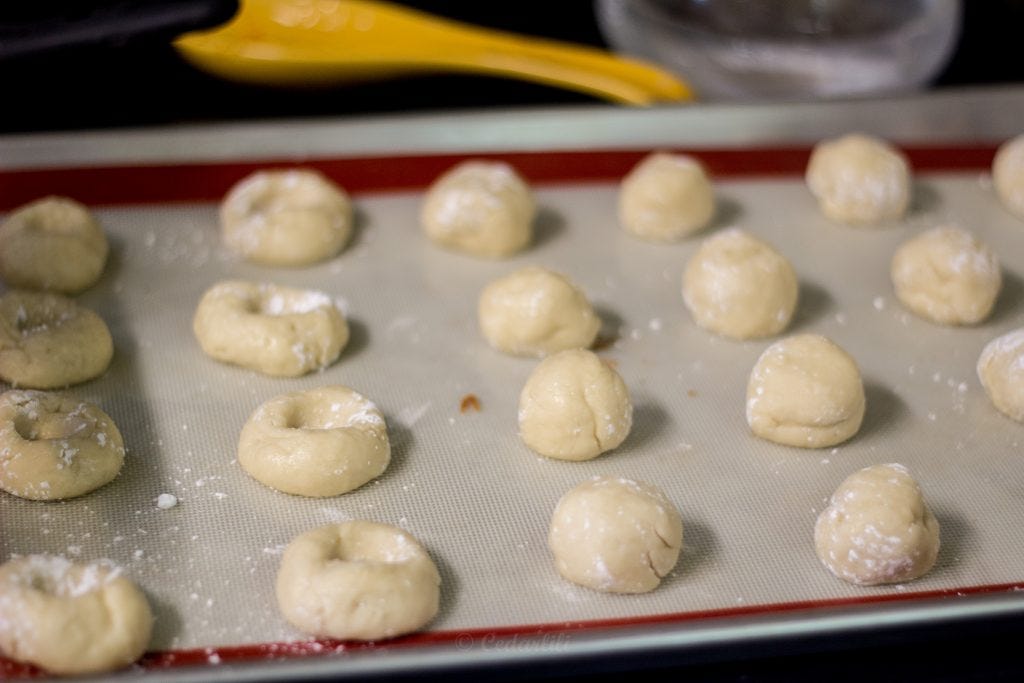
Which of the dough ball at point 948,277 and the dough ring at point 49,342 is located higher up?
the dough ball at point 948,277

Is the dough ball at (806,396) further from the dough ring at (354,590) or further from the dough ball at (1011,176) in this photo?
the dough ball at (1011,176)

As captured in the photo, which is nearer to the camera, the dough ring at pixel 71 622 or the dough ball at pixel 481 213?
the dough ring at pixel 71 622

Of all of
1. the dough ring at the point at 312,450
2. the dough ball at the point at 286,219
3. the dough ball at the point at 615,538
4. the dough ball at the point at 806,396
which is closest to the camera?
the dough ball at the point at 615,538

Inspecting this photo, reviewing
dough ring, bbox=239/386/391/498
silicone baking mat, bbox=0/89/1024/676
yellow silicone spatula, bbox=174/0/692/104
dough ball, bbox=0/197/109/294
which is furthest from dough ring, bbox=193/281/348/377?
yellow silicone spatula, bbox=174/0/692/104

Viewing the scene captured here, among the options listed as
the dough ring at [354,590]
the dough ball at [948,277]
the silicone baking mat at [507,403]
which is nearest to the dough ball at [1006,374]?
the silicone baking mat at [507,403]

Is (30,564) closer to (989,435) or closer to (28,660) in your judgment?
(28,660)

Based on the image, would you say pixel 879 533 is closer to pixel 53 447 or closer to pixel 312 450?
pixel 312 450

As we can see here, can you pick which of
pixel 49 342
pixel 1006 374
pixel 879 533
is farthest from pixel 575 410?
pixel 49 342
